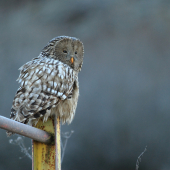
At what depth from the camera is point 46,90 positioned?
163cm

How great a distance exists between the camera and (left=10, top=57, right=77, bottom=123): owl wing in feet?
5.05

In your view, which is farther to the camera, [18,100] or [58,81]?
[58,81]

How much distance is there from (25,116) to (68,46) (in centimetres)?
72

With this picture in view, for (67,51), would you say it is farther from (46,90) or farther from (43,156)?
(43,156)

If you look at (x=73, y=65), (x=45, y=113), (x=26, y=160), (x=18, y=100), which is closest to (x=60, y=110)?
(x=45, y=113)

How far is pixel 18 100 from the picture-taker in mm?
1595

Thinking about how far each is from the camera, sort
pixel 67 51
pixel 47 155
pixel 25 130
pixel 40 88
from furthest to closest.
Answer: pixel 67 51
pixel 40 88
pixel 47 155
pixel 25 130

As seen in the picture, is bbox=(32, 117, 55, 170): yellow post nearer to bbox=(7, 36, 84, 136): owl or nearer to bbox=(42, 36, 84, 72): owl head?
bbox=(7, 36, 84, 136): owl

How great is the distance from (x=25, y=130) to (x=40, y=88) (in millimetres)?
624

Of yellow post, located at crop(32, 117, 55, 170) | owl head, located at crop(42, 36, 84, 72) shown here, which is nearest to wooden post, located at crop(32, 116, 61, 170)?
yellow post, located at crop(32, 117, 55, 170)

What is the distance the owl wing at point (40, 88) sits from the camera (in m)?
1.54

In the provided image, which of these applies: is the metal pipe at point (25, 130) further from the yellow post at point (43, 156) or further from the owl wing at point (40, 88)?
→ the owl wing at point (40, 88)

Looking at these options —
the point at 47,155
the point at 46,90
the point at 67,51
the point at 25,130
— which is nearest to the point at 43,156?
the point at 47,155

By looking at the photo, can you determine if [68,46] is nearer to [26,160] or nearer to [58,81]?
[58,81]
